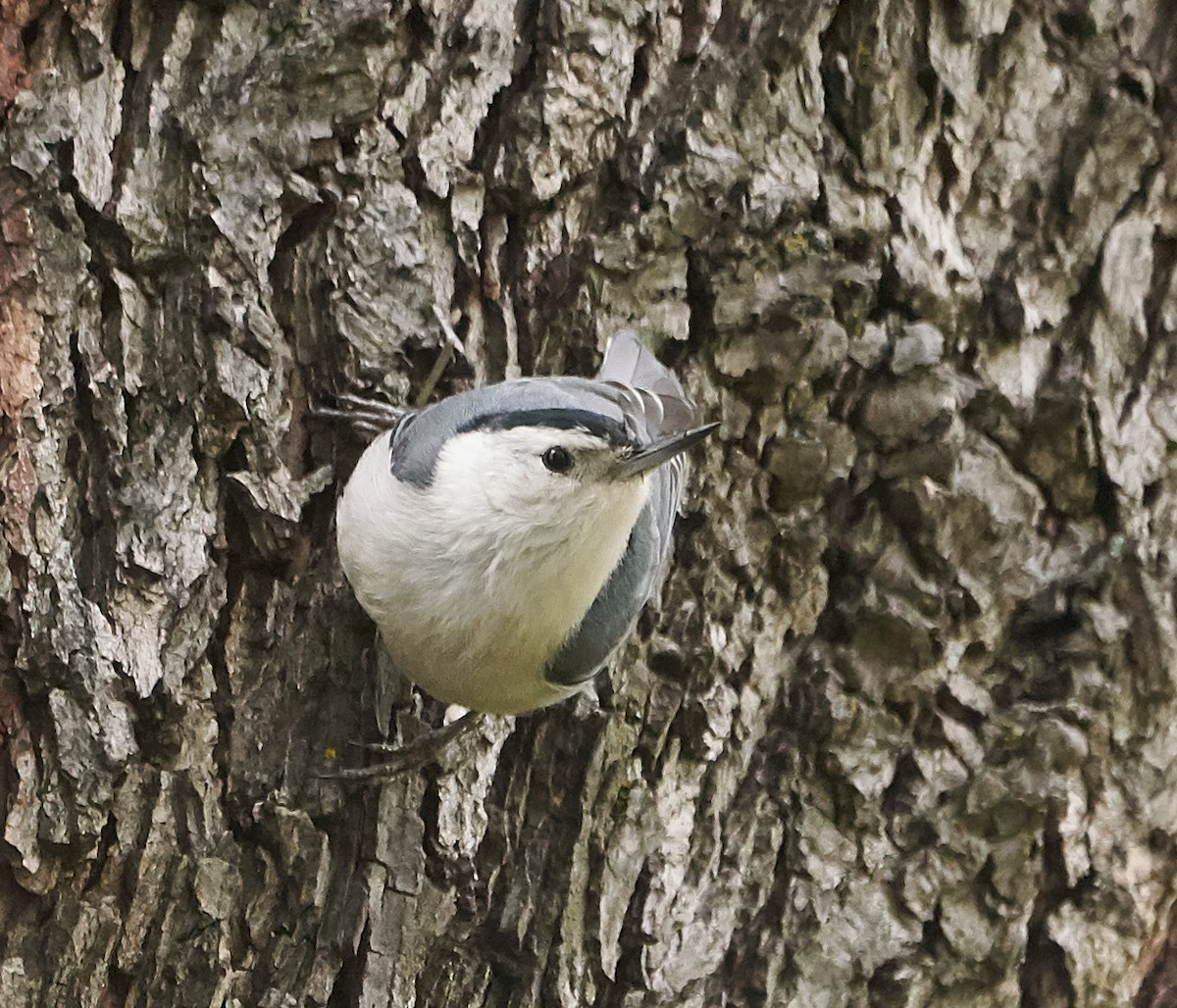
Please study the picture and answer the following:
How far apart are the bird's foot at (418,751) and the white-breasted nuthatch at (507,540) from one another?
0.11m

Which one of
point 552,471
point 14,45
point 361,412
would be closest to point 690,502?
point 552,471

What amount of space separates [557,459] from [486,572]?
0.65 feet

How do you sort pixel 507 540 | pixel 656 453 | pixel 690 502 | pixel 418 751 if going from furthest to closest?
1. pixel 690 502
2. pixel 418 751
3. pixel 507 540
4. pixel 656 453

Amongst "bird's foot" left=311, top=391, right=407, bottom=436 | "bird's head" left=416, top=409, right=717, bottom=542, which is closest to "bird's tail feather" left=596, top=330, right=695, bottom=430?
"bird's head" left=416, top=409, right=717, bottom=542

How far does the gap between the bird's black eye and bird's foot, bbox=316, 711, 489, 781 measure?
1.38ft

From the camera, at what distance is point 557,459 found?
1.73 m

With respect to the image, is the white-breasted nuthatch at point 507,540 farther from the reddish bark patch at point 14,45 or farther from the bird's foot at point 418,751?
the reddish bark patch at point 14,45

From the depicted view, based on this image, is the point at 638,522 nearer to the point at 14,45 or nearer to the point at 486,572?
the point at 486,572

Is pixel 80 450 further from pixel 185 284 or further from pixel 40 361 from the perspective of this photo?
pixel 185 284

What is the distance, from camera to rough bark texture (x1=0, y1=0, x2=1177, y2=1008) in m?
1.72

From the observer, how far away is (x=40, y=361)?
67.0 inches

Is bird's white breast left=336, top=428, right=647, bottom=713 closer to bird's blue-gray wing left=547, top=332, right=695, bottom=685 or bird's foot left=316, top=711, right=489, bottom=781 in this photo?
bird's blue-gray wing left=547, top=332, right=695, bottom=685

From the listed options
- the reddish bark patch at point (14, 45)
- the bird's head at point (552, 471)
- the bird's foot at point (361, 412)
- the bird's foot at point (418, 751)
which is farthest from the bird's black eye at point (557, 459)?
the reddish bark patch at point (14, 45)

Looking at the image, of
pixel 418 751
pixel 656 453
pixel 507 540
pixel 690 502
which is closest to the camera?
pixel 656 453
